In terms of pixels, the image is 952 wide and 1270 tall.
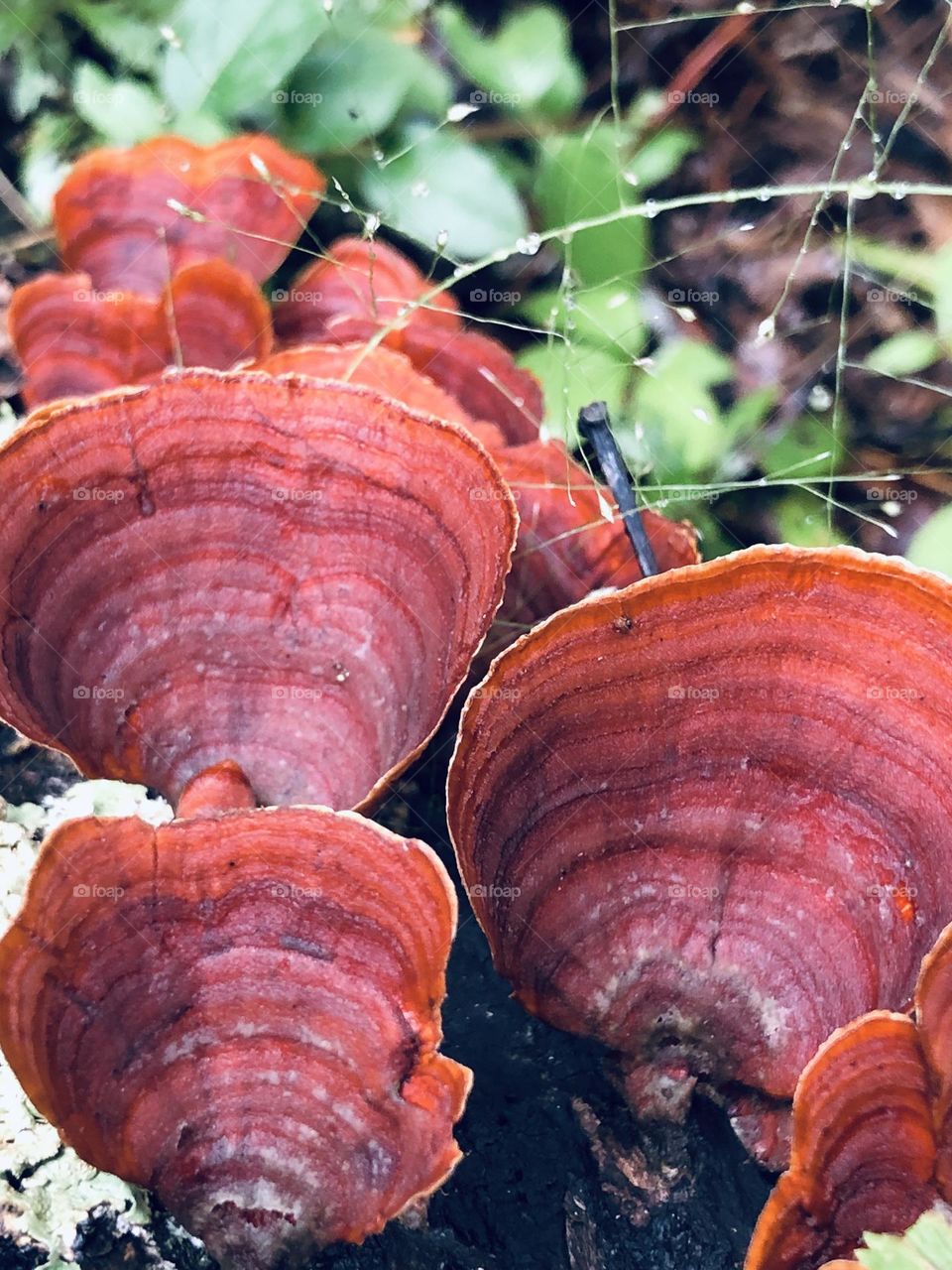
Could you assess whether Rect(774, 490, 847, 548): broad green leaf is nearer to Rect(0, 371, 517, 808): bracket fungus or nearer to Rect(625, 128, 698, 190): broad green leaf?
Rect(625, 128, 698, 190): broad green leaf

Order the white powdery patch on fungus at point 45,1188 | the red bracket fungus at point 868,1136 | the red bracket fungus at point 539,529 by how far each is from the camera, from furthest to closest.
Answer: the red bracket fungus at point 539,529
the white powdery patch on fungus at point 45,1188
the red bracket fungus at point 868,1136

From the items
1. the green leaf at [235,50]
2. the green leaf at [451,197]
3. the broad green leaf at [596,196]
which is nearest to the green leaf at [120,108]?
the green leaf at [235,50]

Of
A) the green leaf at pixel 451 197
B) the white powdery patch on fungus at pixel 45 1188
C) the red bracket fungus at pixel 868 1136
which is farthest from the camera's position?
the green leaf at pixel 451 197

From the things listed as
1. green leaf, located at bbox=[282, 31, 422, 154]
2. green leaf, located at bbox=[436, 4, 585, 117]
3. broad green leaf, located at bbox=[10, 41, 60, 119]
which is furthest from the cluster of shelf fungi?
broad green leaf, located at bbox=[10, 41, 60, 119]

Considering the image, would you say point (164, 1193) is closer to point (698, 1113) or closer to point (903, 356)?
point (698, 1113)

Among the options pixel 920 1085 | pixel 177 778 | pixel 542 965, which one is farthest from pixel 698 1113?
pixel 177 778

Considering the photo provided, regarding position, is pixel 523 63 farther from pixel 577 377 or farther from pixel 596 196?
pixel 577 377

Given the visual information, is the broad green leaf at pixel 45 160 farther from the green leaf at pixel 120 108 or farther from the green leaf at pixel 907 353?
the green leaf at pixel 907 353
